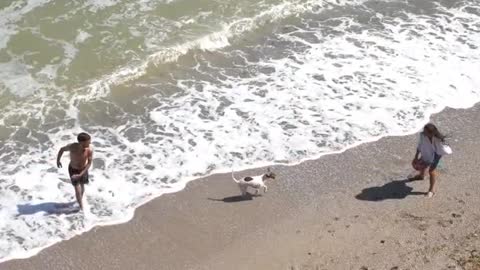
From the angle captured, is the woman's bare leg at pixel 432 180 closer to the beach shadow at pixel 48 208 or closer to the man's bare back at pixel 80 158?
the man's bare back at pixel 80 158

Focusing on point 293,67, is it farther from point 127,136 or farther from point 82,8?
point 82,8

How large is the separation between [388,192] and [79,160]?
16.1 ft

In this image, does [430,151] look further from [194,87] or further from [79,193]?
[79,193]

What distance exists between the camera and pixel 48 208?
1081 centimetres

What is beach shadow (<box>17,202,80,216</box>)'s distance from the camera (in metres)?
10.7

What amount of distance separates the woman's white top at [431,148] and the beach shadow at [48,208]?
5529 millimetres

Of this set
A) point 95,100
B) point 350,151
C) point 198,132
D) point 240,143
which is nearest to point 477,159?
point 350,151

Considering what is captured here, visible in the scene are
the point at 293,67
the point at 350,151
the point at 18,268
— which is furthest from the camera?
the point at 293,67

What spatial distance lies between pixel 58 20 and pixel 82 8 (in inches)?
31.6

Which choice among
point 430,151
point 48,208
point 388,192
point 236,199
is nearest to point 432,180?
point 430,151

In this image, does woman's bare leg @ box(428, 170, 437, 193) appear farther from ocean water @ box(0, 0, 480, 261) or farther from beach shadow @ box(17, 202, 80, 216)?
beach shadow @ box(17, 202, 80, 216)

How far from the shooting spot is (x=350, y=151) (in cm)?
1217

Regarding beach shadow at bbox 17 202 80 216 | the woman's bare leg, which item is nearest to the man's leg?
beach shadow at bbox 17 202 80 216

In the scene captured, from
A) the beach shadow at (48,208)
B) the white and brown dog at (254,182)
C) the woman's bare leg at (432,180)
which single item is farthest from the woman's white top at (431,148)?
the beach shadow at (48,208)
